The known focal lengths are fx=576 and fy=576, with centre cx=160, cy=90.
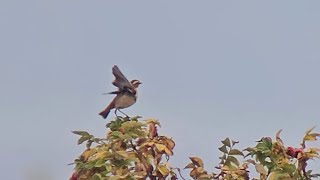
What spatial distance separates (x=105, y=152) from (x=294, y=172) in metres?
1.10

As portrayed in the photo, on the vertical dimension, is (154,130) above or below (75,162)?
above

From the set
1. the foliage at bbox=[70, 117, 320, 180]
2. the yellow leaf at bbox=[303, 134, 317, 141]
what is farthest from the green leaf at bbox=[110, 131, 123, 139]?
the yellow leaf at bbox=[303, 134, 317, 141]

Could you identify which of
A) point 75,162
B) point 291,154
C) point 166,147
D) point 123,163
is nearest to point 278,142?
point 291,154

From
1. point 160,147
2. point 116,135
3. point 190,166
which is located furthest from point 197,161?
point 116,135

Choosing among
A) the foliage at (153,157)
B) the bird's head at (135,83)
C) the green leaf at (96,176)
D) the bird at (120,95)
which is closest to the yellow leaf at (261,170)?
the foliage at (153,157)

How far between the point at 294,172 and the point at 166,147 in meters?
0.78

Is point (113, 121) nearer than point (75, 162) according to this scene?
No

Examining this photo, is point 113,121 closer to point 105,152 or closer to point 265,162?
point 105,152

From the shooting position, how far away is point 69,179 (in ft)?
11.8

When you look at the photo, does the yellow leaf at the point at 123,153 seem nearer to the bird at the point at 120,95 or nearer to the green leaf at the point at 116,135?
the green leaf at the point at 116,135

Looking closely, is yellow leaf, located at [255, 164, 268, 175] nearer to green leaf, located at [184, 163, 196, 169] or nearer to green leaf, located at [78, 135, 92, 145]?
green leaf, located at [184, 163, 196, 169]

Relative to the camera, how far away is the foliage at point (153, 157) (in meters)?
3.30

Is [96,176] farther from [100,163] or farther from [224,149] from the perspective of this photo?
[224,149]

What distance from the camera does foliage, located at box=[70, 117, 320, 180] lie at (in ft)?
10.8
